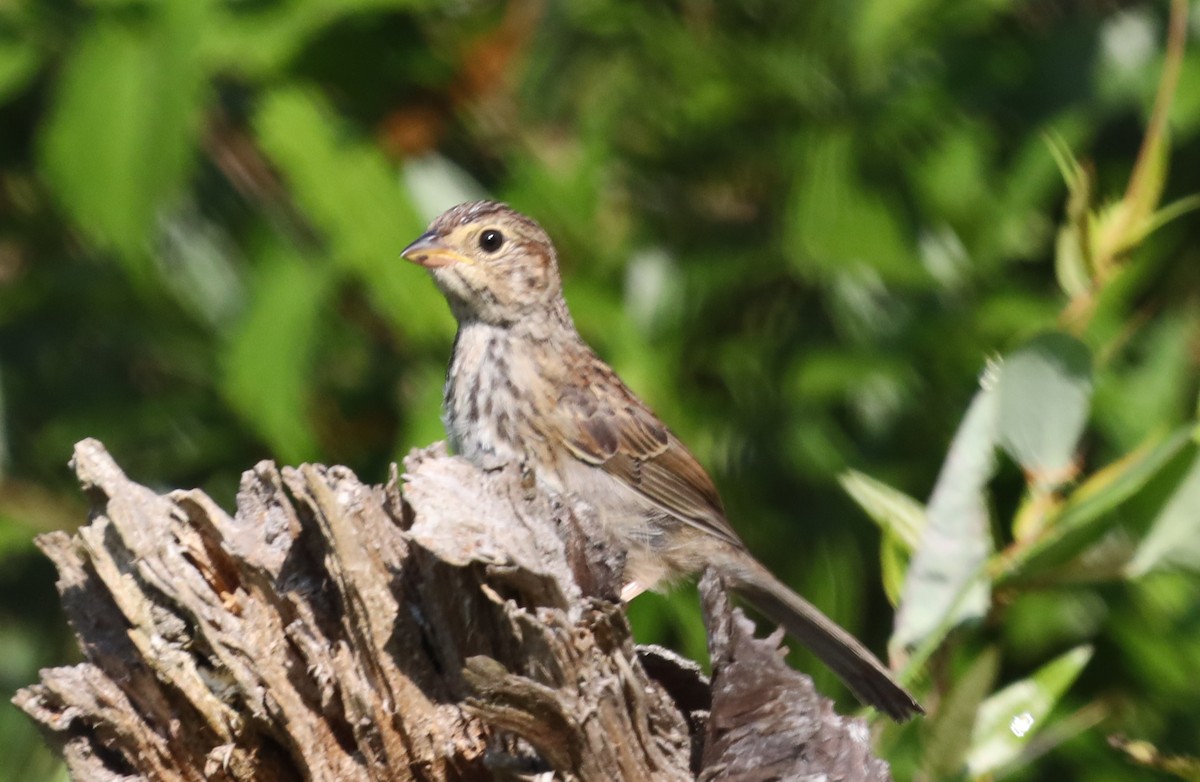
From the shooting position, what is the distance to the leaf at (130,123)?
13.1ft

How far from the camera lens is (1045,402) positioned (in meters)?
2.67

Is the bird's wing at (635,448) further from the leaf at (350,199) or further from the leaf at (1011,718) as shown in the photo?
the leaf at (1011,718)

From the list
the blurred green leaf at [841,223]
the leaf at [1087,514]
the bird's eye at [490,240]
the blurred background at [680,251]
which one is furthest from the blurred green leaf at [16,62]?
the leaf at [1087,514]

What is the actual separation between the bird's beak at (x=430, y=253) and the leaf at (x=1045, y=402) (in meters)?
1.90

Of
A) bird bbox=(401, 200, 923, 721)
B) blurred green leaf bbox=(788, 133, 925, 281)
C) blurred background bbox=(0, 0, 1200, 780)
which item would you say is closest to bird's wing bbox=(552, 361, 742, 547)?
bird bbox=(401, 200, 923, 721)

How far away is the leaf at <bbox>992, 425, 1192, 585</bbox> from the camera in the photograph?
243cm

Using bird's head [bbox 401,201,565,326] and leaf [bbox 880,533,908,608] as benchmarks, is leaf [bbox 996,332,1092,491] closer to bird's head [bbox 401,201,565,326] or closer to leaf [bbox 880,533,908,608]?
leaf [bbox 880,533,908,608]

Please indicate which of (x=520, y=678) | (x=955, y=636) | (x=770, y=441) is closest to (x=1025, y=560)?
(x=955, y=636)

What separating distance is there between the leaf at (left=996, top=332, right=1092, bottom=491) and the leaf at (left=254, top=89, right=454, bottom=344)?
6.71 feet

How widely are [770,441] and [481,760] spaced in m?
2.37

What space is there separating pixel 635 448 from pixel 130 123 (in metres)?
1.50

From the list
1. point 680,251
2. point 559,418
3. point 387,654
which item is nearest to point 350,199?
point 559,418

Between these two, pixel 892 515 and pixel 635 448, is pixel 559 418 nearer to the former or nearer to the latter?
pixel 635 448

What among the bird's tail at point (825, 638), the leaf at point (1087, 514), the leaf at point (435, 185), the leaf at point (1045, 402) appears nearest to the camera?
the leaf at point (1087, 514)
